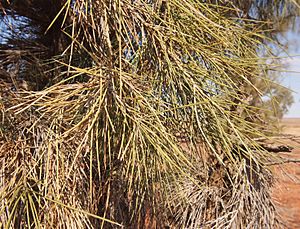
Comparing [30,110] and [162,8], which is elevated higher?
[162,8]

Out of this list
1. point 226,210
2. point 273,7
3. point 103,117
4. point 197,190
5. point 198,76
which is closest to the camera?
point 103,117

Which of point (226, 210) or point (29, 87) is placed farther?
point (226, 210)

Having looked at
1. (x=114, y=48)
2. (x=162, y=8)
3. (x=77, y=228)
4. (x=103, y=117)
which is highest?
(x=162, y=8)

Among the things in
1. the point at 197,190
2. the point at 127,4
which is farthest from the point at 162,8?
the point at 197,190

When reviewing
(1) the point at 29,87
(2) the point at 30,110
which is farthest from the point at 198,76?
(1) the point at 29,87

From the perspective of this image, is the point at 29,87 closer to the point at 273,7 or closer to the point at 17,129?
the point at 17,129

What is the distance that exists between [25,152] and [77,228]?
24 centimetres

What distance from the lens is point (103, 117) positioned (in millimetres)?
812

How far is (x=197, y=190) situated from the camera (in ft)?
5.05

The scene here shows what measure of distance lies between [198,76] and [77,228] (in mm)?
521

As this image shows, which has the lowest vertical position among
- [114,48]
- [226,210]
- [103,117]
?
[226,210]

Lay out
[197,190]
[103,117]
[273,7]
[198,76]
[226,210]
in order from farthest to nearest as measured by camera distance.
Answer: [273,7] < [197,190] < [226,210] < [198,76] < [103,117]

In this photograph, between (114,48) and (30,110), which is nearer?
(30,110)

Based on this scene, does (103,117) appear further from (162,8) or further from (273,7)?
(273,7)
